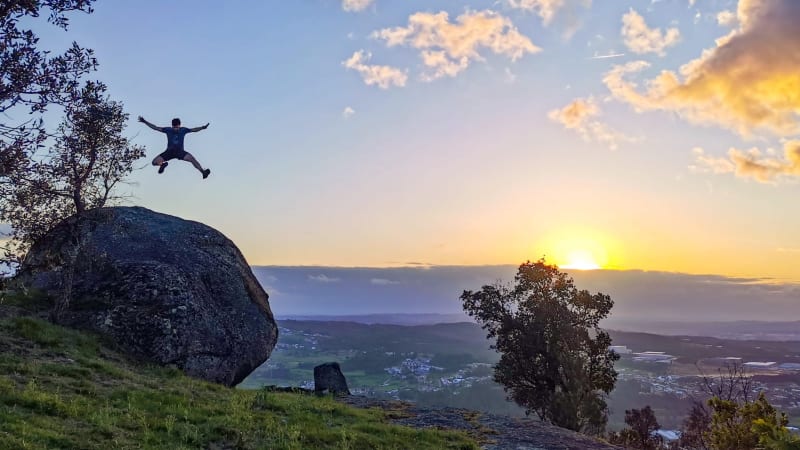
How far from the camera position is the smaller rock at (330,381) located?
2764 cm

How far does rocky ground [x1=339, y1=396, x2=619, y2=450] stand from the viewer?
17359mm

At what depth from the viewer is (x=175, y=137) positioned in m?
21.4

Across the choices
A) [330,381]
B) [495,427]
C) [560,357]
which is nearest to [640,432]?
[560,357]

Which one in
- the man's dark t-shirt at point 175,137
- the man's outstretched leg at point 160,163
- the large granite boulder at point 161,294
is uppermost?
the man's dark t-shirt at point 175,137

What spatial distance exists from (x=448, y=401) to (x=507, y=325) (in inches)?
3729

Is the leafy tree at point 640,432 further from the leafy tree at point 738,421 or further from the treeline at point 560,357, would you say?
the leafy tree at point 738,421

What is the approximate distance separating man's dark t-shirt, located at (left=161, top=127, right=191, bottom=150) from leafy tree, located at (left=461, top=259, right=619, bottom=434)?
72.8 ft

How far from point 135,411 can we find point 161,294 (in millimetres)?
10293

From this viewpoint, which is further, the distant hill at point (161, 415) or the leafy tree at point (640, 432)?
the leafy tree at point (640, 432)

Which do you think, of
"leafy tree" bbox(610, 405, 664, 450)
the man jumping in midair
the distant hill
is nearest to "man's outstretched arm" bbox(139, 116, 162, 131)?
the man jumping in midair

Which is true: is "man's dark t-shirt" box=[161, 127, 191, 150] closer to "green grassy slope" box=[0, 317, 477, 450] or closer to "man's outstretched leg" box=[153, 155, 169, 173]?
"man's outstretched leg" box=[153, 155, 169, 173]

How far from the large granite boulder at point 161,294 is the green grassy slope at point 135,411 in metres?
1.55

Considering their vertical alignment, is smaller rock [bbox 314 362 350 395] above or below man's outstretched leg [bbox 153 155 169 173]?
below

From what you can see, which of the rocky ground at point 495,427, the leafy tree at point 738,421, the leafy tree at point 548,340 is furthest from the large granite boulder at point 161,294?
the leafy tree at point 738,421
